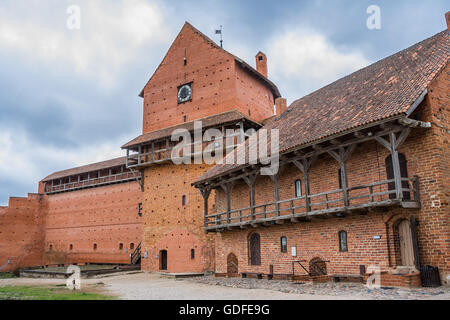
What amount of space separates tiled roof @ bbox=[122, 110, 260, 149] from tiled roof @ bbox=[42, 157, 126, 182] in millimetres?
6375

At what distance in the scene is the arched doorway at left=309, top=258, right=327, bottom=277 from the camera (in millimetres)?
14148

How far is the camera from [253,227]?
17.8m

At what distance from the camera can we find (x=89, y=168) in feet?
121

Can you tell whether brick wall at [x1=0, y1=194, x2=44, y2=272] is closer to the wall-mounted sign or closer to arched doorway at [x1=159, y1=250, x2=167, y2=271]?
arched doorway at [x1=159, y1=250, x2=167, y2=271]

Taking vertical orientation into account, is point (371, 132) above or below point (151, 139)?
below

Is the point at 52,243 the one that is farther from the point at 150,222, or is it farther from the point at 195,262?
the point at 195,262

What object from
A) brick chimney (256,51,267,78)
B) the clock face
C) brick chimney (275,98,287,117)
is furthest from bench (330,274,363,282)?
brick chimney (256,51,267,78)

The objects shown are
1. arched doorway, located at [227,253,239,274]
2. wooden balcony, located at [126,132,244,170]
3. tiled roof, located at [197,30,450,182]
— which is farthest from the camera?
wooden balcony, located at [126,132,244,170]

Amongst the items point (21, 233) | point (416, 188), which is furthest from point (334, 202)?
point (21, 233)

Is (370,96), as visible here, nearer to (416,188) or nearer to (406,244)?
(416,188)

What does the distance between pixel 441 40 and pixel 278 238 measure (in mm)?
9509

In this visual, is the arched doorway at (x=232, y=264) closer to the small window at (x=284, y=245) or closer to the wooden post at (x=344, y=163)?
the small window at (x=284, y=245)

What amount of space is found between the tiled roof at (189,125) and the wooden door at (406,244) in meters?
12.1
